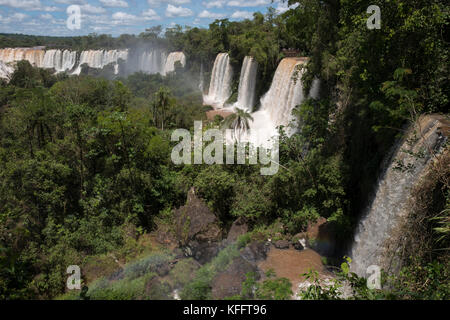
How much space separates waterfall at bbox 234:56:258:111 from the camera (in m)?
24.2

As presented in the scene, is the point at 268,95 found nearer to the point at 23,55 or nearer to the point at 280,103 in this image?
the point at 280,103

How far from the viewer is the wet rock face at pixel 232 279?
6.34 metres

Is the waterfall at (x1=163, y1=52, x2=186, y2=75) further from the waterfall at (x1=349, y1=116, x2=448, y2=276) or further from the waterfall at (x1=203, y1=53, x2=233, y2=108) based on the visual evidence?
the waterfall at (x1=349, y1=116, x2=448, y2=276)

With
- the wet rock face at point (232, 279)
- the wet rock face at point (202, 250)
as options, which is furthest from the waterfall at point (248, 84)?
the wet rock face at point (232, 279)

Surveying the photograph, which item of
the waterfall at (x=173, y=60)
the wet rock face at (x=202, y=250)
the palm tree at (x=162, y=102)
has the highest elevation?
the waterfall at (x=173, y=60)

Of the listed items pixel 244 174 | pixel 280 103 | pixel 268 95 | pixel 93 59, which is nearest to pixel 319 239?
pixel 244 174

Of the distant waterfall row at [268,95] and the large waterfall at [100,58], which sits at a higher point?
the large waterfall at [100,58]

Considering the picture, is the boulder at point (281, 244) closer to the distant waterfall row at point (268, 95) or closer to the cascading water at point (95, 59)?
the distant waterfall row at point (268, 95)

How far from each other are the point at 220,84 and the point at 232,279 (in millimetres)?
27339

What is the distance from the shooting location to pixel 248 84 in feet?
81.4

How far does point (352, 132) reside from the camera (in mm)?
9523

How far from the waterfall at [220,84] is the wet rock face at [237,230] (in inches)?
811
